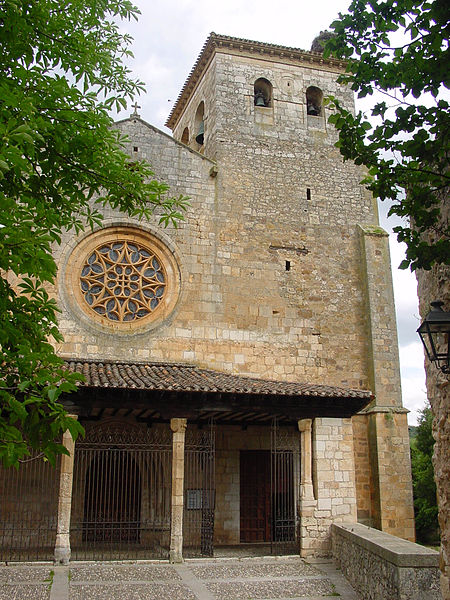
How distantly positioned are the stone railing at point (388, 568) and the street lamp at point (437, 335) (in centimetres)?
374

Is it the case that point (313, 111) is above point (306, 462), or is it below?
above

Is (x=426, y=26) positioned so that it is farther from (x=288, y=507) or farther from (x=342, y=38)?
(x=288, y=507)

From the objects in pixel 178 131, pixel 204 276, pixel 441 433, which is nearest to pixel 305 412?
pixel 204 276

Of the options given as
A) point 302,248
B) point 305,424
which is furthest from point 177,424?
point 302,248

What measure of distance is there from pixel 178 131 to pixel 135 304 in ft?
27.4

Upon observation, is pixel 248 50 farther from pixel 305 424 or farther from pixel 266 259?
pixel 305 424

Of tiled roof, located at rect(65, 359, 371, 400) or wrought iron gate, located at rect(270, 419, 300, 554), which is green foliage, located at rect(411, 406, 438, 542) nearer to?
wrought iron gate, located at rect(270, 419, 300, 554)

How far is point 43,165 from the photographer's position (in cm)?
494

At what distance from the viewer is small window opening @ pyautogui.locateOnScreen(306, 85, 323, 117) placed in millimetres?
16078

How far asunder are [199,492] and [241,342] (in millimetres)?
3348

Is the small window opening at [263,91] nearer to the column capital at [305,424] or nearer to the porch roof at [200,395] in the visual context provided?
the porch roof at [200,395]

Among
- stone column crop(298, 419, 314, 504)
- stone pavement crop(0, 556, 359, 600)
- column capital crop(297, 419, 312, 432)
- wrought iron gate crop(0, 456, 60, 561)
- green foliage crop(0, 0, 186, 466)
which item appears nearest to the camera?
green foliage crop(0, 0, 186, 466)

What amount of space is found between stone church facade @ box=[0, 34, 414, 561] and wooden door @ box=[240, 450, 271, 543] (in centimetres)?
3

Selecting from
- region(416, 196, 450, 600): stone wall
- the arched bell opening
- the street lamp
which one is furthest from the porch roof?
the arched bell opening
